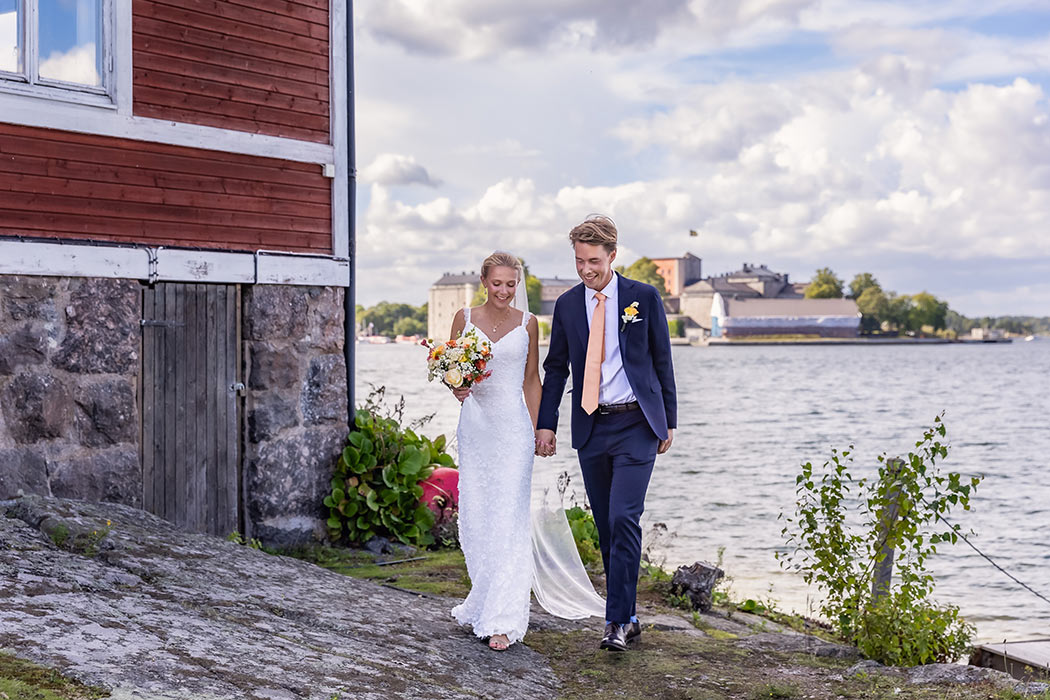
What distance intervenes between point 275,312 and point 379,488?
1.79m

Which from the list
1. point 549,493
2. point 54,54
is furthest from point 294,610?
point 54,54

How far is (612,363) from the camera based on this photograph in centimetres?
607

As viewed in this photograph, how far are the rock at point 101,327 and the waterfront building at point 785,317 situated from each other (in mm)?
139277

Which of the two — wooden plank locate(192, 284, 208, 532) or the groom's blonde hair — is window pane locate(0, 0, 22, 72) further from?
the groom's blonde hair

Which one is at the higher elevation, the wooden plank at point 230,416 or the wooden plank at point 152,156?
the wooden plank at point 152,156

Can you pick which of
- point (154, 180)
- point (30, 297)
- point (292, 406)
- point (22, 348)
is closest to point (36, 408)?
point (22, 348)

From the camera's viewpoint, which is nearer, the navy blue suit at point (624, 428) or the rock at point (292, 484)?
the navy blue suit at point (624, 428)

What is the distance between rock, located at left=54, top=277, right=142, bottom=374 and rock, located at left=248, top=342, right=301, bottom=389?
108 centimetres

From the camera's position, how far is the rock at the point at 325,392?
30.6 ft

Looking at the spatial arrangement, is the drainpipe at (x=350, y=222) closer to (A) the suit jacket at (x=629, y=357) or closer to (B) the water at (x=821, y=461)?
(B) the water at (x=821, y=461)

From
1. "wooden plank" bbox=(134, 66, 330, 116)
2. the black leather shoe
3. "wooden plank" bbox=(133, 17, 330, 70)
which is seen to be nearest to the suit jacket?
the black leather shoe

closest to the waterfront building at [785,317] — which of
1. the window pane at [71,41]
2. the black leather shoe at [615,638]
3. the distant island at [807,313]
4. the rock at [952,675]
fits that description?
the distant island at [807,313]

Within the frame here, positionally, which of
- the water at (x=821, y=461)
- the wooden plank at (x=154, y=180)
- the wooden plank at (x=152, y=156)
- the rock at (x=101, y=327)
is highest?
the wooden plank at (x=152, y=156)

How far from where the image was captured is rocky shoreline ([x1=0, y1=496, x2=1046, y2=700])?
172 inches
